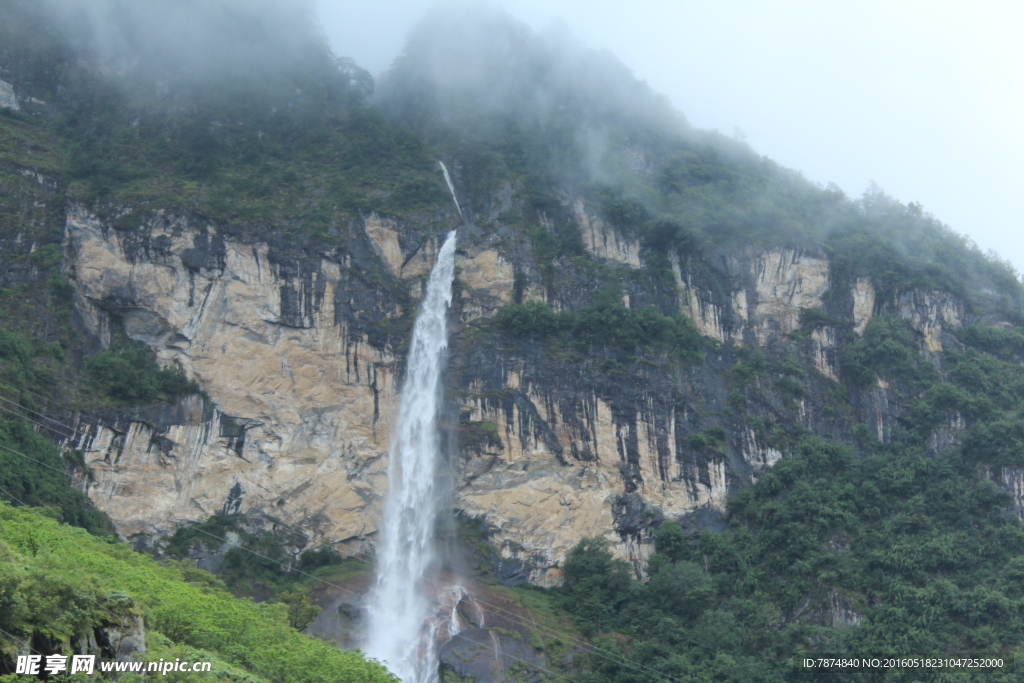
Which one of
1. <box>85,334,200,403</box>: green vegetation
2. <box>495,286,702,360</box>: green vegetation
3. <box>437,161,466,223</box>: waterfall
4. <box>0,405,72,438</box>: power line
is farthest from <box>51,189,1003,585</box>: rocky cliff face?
<box>437,161,466,223</box>: waterfall

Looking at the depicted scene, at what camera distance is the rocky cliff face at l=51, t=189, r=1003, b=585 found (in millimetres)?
38281

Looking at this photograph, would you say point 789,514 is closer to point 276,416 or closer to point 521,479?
point 521,479

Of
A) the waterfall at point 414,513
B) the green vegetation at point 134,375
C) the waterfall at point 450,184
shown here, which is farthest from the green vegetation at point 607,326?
the green vegetation at point 134,375

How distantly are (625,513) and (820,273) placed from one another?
14845mm

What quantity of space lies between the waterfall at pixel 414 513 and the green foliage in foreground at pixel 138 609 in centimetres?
829

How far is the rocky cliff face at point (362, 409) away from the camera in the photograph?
3828 centimetres

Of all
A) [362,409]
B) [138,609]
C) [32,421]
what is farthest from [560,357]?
[138,609]

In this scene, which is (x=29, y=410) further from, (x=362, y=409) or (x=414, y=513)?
(x=414, y=513)

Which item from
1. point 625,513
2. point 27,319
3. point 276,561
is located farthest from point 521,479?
point 27,319

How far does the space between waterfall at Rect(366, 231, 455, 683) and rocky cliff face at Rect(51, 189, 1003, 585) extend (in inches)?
25.5

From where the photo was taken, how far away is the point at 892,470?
126 feet

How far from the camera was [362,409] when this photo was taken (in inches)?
1587

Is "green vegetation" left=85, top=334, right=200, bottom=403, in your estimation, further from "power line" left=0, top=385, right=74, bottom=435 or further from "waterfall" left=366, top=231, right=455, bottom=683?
"waterfall" left=366, top=231, right=455, bottom=683

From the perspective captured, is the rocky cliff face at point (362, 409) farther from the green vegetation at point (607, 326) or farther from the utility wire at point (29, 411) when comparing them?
the utility wire at point (29, 411)
